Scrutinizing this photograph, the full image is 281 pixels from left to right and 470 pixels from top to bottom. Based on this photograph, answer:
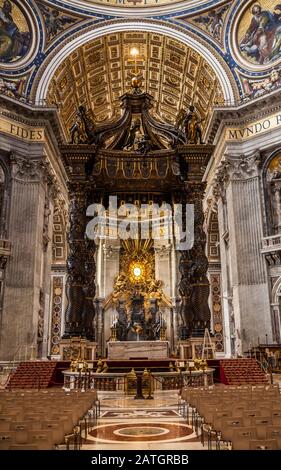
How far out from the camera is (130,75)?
2044 centimetres

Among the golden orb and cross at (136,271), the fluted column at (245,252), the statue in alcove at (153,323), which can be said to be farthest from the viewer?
the golden orb and cross at (136,271)

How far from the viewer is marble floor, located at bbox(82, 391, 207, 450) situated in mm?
4137

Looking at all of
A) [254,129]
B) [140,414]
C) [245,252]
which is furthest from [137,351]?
[254,129]

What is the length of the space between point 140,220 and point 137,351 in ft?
44.3

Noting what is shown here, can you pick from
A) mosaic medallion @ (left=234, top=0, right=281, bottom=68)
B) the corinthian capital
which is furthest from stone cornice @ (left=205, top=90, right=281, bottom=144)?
mosaic medallion @ (left=234, top=0, right=281, bottom=68)

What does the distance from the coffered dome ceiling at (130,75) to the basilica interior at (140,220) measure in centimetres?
8

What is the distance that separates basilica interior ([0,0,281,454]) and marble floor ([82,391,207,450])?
0.16ft

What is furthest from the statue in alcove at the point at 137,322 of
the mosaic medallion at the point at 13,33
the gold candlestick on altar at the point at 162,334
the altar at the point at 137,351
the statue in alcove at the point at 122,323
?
the mosaic medallion at the point at 13,33

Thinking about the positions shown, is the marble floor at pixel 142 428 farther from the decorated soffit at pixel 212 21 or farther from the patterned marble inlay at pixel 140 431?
the decorated soffit at pixel 212 21

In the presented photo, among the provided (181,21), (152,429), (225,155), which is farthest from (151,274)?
(152,429)

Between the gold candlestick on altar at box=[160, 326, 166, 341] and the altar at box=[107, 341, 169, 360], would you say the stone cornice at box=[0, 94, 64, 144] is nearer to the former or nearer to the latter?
the altar at box=[107, 341, 169, 360]

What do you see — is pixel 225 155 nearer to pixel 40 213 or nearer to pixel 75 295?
pixel 40 213

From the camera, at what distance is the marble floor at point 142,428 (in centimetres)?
414

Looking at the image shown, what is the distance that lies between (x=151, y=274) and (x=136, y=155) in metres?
15.2
